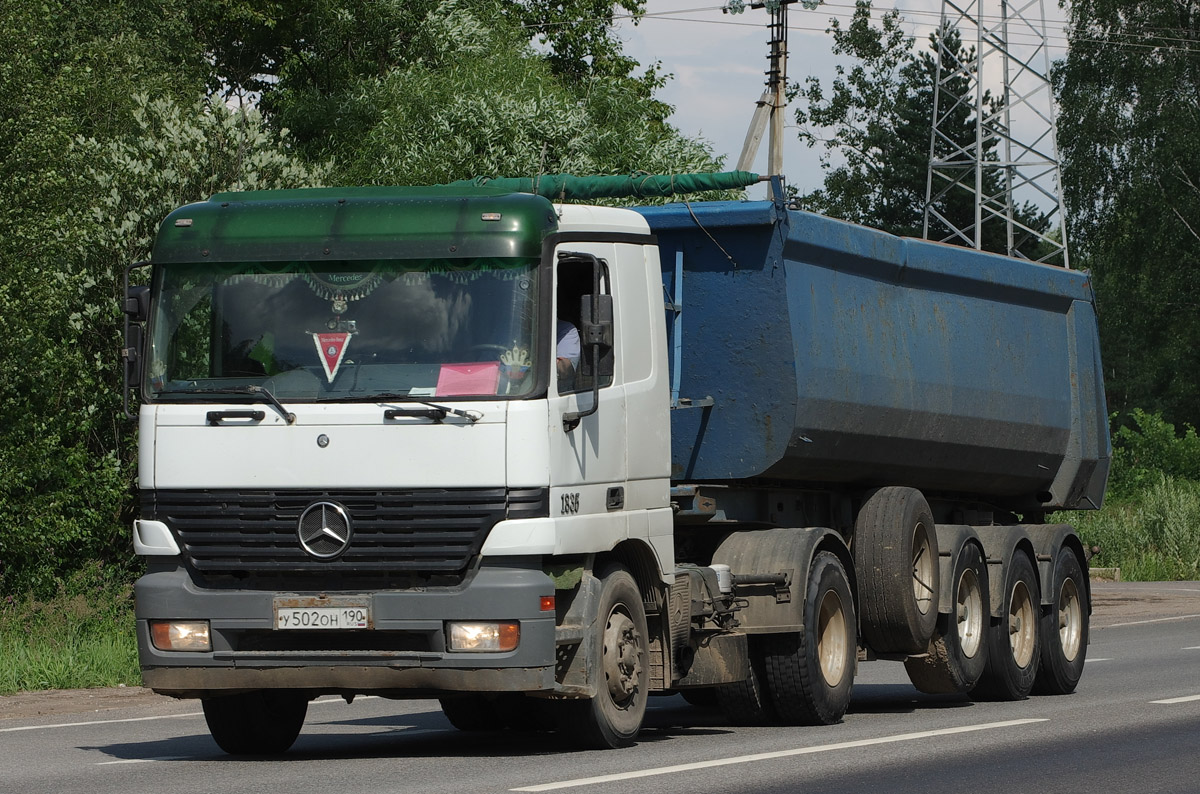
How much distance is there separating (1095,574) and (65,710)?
26.0 meters

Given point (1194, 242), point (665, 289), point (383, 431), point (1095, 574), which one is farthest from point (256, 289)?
point (1194, 242)

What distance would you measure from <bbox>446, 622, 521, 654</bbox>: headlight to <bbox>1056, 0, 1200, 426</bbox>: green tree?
50.7 meters

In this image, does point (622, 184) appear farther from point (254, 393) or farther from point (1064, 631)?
point (1064, 631)

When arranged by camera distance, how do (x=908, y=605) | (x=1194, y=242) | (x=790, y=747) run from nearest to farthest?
(x=790, y=747)
(x=908, y=605)
(x=1194, y=242)

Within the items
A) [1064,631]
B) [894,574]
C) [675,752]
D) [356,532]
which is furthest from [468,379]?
[1064,631]

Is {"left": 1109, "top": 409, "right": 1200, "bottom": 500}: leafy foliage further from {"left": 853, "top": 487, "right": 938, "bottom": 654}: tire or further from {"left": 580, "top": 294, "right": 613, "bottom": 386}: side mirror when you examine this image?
{"left": 580, "top": 294, "right": 613, "bottom": 386}: side mirror

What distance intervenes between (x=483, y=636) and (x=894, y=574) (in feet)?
15.0

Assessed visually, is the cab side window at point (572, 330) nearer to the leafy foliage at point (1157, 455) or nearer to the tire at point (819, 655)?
the tire at point (819, 655)

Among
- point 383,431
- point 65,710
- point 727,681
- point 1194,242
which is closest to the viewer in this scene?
point 383,431

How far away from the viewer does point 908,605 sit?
13539 millimetres

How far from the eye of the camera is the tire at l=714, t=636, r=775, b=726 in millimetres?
12648

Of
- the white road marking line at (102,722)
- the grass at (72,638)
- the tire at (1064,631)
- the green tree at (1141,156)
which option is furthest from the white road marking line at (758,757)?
the green tree at (1141,156)

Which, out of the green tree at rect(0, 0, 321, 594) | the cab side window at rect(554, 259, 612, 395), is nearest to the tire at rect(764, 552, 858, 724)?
the cab side window at rect(554, 259, 612, 395)

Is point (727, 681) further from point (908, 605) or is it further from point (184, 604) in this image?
point (184, 604)
